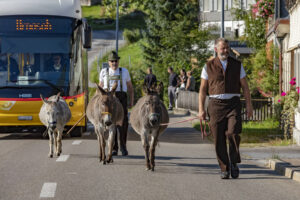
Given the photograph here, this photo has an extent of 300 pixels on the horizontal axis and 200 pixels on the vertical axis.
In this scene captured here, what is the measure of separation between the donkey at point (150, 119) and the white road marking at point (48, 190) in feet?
7.14

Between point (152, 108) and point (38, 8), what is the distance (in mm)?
8144

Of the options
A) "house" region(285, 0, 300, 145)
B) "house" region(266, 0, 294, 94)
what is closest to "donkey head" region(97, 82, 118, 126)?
"house" region(285, 0, 300, 145)

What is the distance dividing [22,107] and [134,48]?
56027 millimetres

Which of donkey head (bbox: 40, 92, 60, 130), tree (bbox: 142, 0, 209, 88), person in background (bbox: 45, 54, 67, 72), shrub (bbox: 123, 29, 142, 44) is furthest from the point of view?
shrub (bbox: 123, 29, 142, 44)

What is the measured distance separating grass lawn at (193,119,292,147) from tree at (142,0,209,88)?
18865 mm

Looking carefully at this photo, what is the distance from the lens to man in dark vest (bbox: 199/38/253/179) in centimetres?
1069

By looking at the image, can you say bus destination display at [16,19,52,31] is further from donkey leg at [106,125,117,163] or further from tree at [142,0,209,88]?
tree at [142,0,209,88]

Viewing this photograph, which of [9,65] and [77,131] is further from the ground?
[9,65]

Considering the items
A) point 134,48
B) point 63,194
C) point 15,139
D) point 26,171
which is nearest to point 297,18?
point 15,139

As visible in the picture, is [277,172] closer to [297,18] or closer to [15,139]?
[15,139]

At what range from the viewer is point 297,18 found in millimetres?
21672

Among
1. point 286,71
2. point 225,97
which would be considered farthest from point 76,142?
point 286,71

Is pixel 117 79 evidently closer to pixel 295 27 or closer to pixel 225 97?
pixel 225 97

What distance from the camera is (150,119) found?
1167cm
